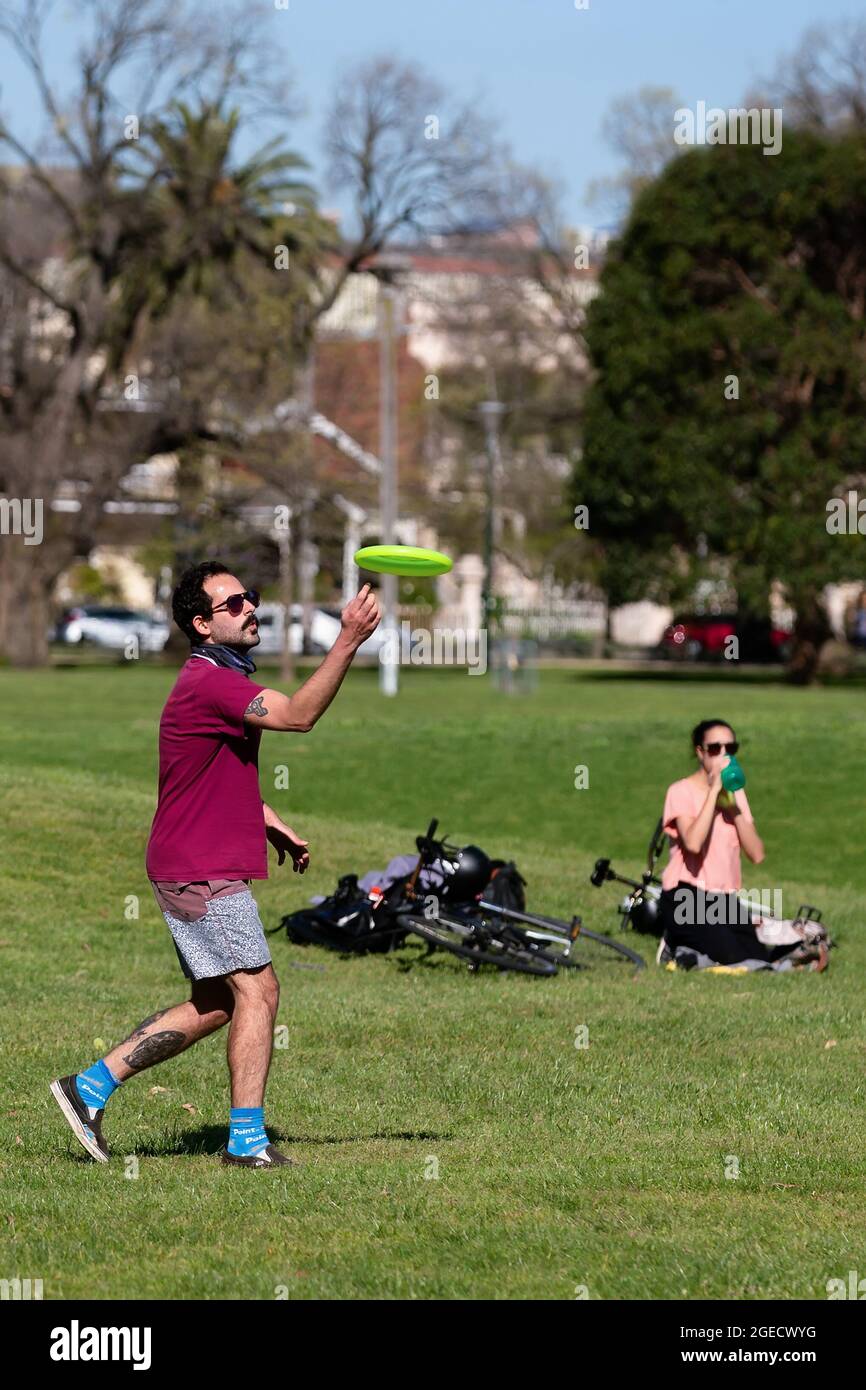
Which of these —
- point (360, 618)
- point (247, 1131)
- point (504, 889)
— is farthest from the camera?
point (504, 889)

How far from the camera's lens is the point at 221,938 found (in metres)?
6.67

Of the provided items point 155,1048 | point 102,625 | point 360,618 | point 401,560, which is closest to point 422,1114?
point 155,1048

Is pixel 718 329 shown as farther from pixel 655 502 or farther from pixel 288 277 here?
pixel 288 277

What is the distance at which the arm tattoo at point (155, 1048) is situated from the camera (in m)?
6.90

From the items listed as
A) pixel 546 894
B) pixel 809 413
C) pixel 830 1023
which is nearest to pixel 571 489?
pixel 809 413

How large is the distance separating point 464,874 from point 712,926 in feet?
5.10

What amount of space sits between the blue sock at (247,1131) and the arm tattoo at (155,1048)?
0.30 m

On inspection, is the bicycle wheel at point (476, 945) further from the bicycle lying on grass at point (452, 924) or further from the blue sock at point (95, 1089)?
the blue sock at point (95, 1089)

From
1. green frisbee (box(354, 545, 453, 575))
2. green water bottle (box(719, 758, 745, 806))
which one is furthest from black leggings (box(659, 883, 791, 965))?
green frisbee (box(354, 545, 453, 575))

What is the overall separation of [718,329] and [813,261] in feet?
10.8

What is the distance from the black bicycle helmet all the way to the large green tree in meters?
36.8

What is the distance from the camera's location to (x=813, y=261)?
50812 millimetres
